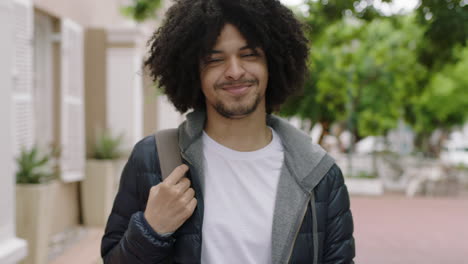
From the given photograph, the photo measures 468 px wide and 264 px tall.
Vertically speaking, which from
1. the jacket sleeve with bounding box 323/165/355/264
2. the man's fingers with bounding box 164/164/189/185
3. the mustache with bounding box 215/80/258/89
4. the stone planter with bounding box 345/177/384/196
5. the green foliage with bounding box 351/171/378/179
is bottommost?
the stone planter with bounding box 345/177/384/196

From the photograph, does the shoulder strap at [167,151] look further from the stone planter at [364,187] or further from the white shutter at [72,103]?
the stone planter at [364,187]

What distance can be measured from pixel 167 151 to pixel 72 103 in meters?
6.77

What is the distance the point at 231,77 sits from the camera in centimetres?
193

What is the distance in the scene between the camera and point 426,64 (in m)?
6.68

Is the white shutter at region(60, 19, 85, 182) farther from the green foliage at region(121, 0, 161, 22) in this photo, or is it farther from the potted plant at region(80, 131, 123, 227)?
the green foliage at region(121, 0, 161, 22)

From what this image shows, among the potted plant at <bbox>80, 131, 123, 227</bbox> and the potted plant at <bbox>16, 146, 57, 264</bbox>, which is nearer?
the potted plant at <bbox>16, 146, 57, 264</bbox>

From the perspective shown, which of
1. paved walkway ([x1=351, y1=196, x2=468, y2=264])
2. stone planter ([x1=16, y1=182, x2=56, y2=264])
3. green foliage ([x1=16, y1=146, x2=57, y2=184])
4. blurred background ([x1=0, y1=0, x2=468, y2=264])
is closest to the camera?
blurred background ([x1=0, y1=0, x2=468, y2=264])

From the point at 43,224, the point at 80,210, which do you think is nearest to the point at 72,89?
the point at 80,210

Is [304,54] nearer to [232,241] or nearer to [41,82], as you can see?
[232,241]

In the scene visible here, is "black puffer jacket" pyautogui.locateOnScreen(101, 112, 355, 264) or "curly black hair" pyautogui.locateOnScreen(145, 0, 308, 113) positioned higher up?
"curly black hair" pyautogui.locateOnScreen(145, 0, 308, 113)

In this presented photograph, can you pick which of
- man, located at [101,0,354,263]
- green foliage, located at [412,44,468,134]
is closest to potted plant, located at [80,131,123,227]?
man, located at [101,0,354,263]

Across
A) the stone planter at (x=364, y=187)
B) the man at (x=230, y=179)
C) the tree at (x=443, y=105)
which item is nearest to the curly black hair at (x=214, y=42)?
the man at (x=230, y=179)

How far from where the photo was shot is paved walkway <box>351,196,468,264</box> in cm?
809

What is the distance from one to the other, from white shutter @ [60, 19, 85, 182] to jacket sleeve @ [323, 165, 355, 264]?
255 inches
